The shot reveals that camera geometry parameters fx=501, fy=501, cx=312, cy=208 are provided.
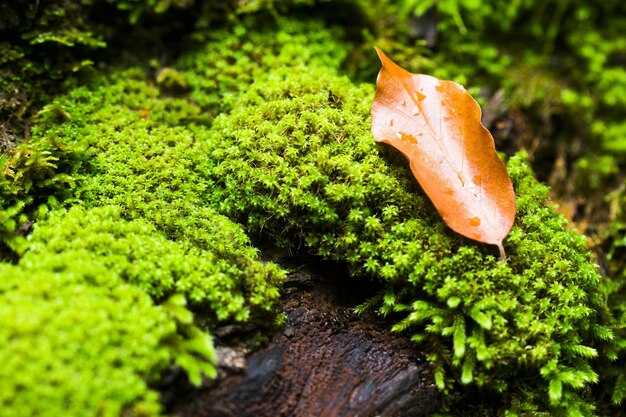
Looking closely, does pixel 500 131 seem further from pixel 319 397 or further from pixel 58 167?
pixel 58 167

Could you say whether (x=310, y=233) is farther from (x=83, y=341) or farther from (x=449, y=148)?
(x=83, y=341)

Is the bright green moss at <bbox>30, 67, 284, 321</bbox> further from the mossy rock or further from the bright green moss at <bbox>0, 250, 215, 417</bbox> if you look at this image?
the bright green moss at <bbox>0, 250, 215, 417</bbox>

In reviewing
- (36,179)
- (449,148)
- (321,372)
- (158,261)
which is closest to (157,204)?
(158,261)

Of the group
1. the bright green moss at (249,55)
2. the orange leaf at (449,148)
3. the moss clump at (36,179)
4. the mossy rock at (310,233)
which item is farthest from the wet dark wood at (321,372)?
the bright green moss at (249,55)

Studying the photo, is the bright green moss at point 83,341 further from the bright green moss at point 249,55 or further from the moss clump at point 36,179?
the bright green moss at point 249,55

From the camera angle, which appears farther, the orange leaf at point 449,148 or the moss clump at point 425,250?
the orange leaf at point 449,148

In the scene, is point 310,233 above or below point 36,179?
below

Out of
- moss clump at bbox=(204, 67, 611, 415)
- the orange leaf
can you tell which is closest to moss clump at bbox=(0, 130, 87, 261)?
moss clump at bbox=(204, 67, 611, 415)
